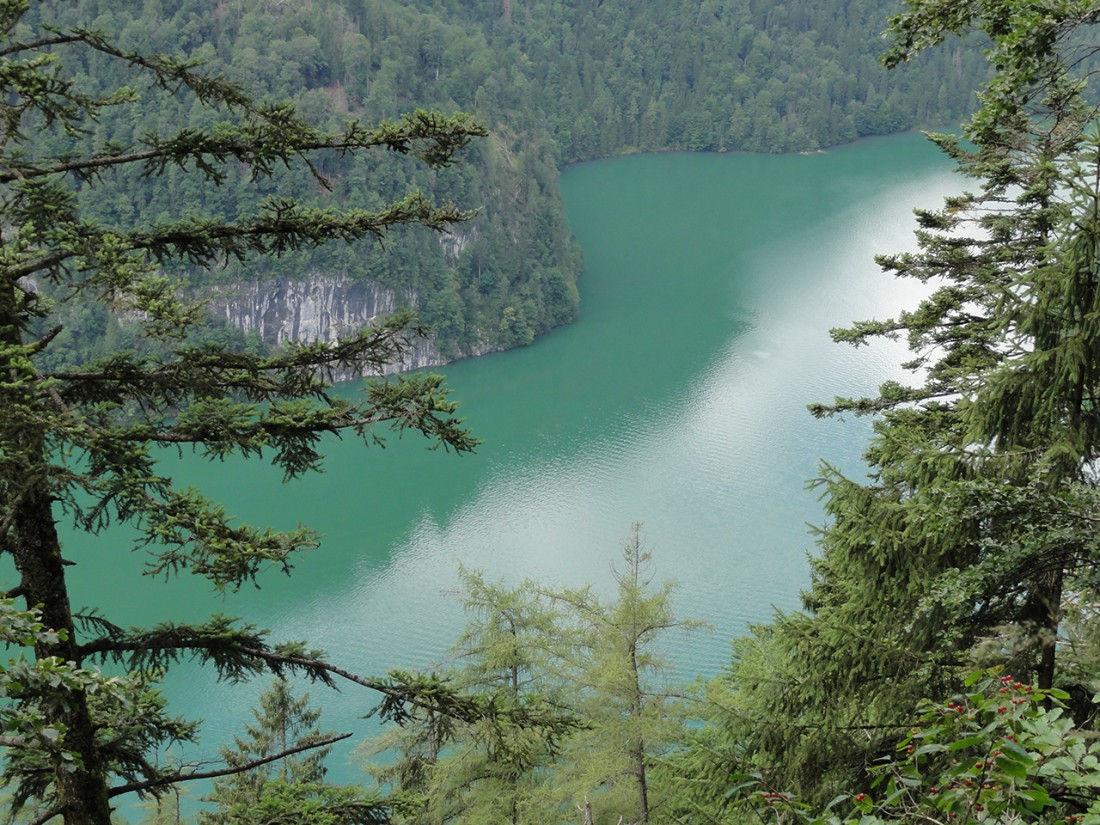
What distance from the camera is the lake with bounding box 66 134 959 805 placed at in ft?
58.2

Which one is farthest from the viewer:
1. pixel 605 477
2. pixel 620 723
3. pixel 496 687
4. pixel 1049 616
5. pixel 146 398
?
pixel 605 477

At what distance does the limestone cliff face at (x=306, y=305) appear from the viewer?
36781 mm

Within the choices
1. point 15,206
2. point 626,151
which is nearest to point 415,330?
point 15,206

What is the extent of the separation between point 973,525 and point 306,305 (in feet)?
120

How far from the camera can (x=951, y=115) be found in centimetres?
6850

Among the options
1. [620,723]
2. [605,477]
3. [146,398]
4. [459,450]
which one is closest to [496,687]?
[620,723]

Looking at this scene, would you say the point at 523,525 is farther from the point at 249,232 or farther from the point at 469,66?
the point at 469,66

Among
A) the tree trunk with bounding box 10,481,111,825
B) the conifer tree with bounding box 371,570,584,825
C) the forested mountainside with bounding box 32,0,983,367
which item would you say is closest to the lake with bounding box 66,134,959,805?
the conifer tree with bounding box 371,570,584,825

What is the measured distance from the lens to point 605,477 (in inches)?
913

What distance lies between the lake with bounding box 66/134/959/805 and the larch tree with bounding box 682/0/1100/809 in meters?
8.13

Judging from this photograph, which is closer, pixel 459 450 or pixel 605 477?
pixel 459 450

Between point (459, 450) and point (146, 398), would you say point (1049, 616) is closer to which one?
point (459, 450)

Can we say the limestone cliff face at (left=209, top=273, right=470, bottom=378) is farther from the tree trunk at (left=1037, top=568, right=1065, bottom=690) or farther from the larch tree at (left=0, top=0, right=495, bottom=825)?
the tree trunk at (left=1037, top=568, right=1065, bottom=690)

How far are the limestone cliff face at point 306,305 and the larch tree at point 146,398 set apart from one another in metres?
32.7
